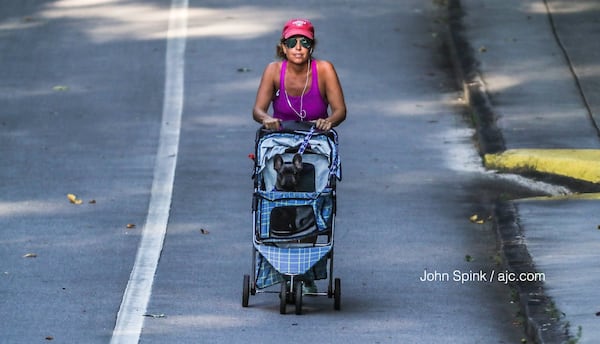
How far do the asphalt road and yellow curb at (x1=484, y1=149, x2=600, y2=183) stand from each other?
0.30m


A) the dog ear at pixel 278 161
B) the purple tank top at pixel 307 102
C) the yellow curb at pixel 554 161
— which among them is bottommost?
the yellow curb at pixel 554 161

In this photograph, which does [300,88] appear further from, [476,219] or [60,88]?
[60,88]

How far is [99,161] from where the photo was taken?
14719 millimetres

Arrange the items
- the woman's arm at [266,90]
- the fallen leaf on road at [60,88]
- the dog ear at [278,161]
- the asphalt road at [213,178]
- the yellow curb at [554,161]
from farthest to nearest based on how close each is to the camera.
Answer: the fallen leaf on road at [60,88]
the yellow curb at [554,161]
the woman's arm at [266,90]
the asphalt road at [213,178]
the dog ear at [278,161]

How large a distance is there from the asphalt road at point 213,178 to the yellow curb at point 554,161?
0.30 metres

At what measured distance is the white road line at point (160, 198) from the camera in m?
9.77

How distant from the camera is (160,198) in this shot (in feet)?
43.6

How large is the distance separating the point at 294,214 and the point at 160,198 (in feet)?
12.2

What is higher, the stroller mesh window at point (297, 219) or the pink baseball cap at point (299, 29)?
the pink baseball cap at point (299, 29)

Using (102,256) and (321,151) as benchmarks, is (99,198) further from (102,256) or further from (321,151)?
(321,151)

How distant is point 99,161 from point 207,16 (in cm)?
710

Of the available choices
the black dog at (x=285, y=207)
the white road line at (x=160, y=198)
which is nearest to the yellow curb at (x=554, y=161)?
the white road line at (x=160, y=198)

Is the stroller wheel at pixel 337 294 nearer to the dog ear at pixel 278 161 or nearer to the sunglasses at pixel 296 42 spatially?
the dog ear at pixel 278 161

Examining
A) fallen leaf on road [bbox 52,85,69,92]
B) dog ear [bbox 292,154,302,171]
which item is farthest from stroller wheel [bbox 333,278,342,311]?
fallen leaf on road [bbox 52,85,69,92]
